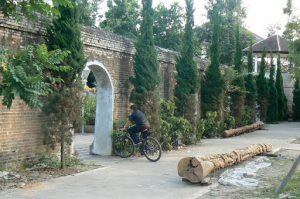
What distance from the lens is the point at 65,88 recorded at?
10164 millimetres

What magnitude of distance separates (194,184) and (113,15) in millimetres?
31093

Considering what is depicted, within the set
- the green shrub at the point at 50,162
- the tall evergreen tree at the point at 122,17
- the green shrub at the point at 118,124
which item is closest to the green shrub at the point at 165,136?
the green shrub at the point at 118,124

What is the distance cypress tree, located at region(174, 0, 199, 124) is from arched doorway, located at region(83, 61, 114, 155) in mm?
4424

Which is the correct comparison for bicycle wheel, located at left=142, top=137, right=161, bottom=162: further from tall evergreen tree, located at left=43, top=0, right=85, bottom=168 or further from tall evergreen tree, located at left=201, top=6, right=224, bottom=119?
tall evergreen tree, located at left=201, top=6, right=224, bottom=119

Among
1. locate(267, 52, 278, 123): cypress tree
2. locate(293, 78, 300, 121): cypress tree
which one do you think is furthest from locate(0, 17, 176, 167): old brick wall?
locate(293, 78, 300, 121): cypress tree

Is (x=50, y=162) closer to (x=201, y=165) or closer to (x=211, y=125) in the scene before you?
(x=201, y=165)

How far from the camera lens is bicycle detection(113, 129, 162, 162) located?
1244cm

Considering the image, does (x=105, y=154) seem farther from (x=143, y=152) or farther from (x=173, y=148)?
(x=173, y=148)

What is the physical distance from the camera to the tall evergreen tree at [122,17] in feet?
124

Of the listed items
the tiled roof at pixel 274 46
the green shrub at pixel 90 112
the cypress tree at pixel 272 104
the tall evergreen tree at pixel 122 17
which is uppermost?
the tall evergreen tree at pixel 122 17

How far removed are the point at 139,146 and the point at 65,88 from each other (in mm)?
3430

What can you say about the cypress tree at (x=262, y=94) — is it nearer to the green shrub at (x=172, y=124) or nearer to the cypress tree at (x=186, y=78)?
the cypress tree at (x=186, y=78)

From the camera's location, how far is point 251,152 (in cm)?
1312

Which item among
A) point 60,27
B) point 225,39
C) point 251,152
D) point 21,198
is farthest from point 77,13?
point 225,39
